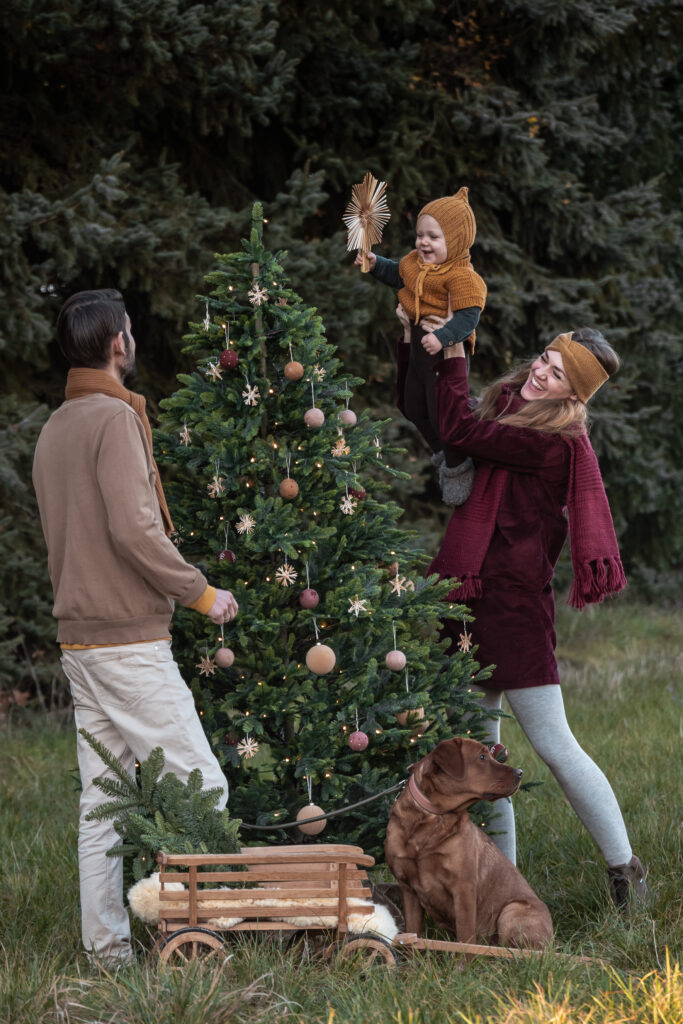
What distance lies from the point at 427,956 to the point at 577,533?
65.8 inches

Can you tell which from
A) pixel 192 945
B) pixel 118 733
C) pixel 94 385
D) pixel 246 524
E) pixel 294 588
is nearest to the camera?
pixel 192 945

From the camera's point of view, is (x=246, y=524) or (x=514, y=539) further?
(x=514, y=539)

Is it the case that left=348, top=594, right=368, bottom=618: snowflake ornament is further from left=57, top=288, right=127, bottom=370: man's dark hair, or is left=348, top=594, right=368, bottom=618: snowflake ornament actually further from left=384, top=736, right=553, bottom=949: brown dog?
left=57, top=288, right=127, bottom=370: man's dark hair

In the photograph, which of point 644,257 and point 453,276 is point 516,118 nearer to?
point 644,257

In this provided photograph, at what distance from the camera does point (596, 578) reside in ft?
14.3

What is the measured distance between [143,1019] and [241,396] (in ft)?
7.21

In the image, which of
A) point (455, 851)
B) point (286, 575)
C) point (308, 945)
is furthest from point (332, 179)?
point (308, 945)

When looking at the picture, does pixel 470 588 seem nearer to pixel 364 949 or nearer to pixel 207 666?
pixel 207 666

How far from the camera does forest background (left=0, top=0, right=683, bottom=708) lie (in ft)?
24.3

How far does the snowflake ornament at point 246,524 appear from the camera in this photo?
13.6 feet

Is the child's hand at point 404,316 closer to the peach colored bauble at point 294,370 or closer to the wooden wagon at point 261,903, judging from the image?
the peach colored bauble at point 294,370

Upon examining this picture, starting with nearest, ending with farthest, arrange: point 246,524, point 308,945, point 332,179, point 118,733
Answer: point 308,945
point 118,733
point 246,524
point 332,179

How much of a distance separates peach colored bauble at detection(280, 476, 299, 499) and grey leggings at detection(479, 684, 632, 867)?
1044 millimetres

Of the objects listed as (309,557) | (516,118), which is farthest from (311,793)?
(516,118)
